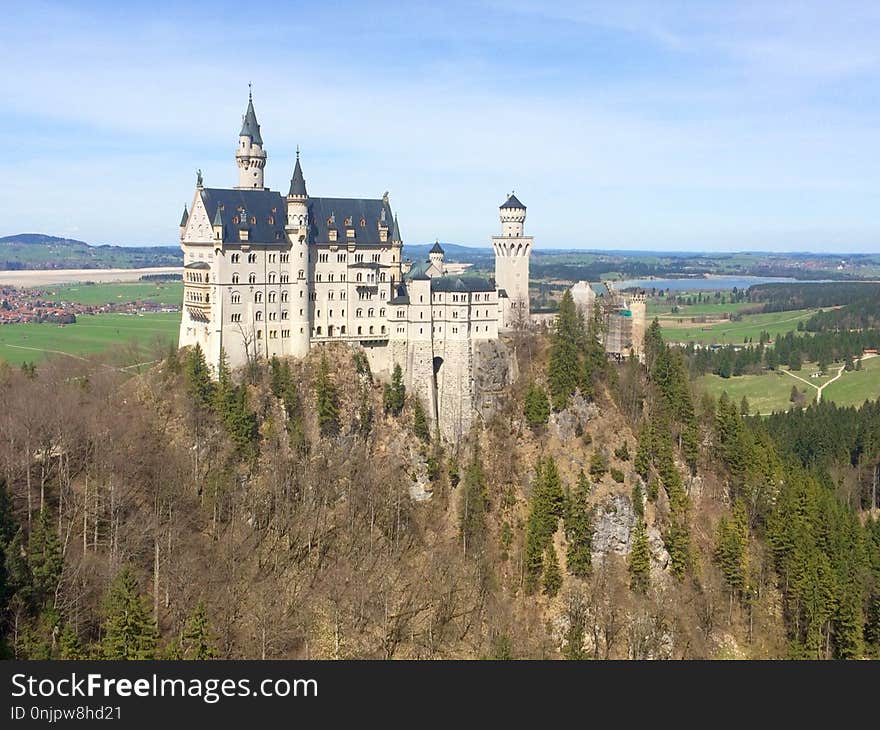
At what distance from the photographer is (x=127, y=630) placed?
163 ft

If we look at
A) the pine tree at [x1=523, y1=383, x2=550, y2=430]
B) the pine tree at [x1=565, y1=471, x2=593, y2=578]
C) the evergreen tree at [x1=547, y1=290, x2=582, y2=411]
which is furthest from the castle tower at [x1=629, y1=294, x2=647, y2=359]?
the pine tree at [x1=565, y1=471, x2=593, y2=578]

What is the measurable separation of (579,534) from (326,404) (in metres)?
24.5

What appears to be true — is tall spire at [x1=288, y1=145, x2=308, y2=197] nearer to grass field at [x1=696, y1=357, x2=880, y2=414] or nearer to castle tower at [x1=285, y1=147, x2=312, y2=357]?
castle tower at [x1=285, y1=147, x2=312, y2=357]

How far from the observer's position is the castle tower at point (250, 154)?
88750 mm

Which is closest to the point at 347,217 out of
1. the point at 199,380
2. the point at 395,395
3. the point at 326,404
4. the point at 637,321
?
the point at 395,395

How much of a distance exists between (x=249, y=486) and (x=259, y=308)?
17.9 m

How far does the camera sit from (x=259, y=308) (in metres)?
84.9

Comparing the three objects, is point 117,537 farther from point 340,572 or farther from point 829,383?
point 829,383

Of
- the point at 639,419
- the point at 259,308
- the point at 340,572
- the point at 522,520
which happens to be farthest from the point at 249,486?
the point at 639,419

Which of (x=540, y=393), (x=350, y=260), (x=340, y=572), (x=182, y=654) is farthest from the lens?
(x=350, y=260)

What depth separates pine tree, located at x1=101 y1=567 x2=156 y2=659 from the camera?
49.1 meters

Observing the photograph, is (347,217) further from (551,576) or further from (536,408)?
(551,576)

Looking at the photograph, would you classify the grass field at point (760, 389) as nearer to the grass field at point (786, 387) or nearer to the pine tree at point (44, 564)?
the grass field at point (786, 387)

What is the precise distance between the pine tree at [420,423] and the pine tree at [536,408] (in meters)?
9.40
